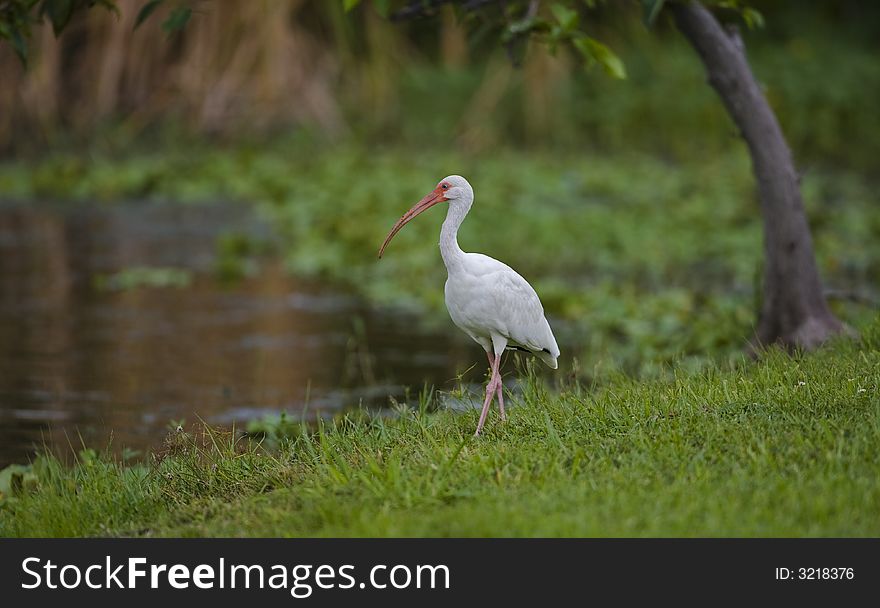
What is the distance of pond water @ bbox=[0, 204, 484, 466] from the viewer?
25.3ft

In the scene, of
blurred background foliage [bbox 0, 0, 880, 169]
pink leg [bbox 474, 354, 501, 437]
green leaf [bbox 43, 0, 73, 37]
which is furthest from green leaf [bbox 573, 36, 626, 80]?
blurred background foliage [bbox 0, 0, 880, 169]

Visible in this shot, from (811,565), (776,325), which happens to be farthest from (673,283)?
(811,565)

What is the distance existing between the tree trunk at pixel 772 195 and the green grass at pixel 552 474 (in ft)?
4.94

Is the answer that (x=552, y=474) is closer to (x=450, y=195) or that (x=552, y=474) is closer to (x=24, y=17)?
(x=450, y=195)

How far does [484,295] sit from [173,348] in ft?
14.0

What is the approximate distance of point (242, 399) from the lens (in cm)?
809

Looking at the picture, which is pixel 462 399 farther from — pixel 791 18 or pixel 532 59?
pixel 791 18

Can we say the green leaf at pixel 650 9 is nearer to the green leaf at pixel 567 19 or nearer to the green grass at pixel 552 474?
the green leaf at pixel 567 19

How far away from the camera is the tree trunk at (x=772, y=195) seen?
7.53 metres

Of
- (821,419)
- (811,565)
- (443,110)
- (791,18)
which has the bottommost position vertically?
(811,565)

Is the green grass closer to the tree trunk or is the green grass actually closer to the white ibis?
the white ibis

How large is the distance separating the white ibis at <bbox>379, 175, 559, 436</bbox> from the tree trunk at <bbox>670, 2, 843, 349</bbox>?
206cm

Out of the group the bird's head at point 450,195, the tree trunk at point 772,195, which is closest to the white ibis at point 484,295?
the bird's head at point 450,195

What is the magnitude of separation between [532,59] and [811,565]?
1481 cm
